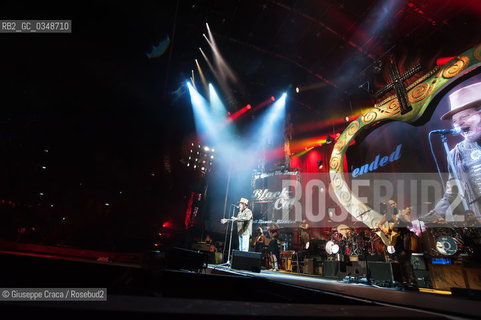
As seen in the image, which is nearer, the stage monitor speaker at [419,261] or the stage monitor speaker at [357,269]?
the stage monitor speaker at [419,261]

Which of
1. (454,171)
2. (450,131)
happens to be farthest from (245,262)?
(450,131)

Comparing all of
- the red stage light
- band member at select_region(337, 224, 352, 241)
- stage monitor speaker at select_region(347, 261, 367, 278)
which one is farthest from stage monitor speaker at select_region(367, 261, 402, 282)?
the red stage light

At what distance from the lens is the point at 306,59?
36.9 ft

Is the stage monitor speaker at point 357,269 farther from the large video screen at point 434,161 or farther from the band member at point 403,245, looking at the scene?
the large video screen at point 434,161

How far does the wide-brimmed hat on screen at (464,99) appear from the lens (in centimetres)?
593

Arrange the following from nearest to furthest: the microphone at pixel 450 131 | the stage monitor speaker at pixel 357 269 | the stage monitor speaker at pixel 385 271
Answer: the stage monitor speaker at pixel 385 271
the stage monitor speaker at pixel 357 269
the microphone at pixel 450 131

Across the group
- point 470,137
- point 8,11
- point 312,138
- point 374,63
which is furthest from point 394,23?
point 8,11

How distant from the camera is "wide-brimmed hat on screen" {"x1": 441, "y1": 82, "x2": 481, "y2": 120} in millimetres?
5934

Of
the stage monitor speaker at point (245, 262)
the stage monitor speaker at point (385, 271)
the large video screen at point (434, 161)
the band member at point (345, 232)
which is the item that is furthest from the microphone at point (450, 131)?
the stage monitor speaker at point (245, 262)

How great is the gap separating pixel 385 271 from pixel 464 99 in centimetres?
587

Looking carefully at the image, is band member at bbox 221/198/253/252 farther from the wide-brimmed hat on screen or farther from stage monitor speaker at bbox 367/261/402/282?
the wide-brimmed hat on screen

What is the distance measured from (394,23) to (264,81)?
7074 mm

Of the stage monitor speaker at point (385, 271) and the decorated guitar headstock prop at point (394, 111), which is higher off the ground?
the decorated guitar headstock prop at point (394, 111)

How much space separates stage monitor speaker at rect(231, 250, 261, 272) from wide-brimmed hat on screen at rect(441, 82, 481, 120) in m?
7.94
